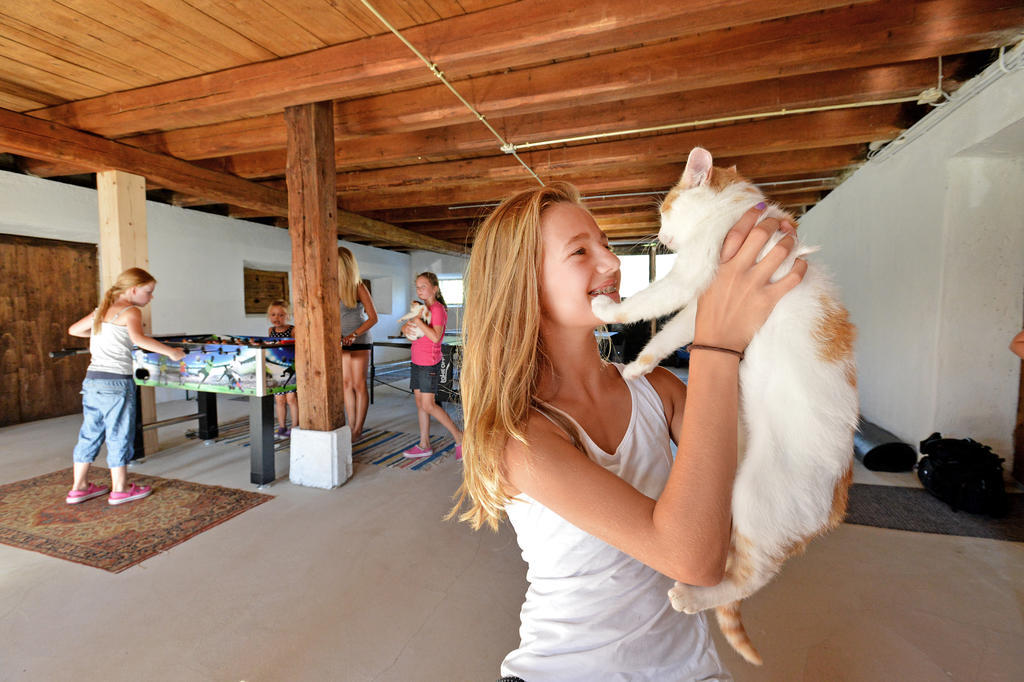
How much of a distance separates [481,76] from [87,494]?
12.7 ft

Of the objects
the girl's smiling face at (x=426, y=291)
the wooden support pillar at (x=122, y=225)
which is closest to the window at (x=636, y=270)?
the girl's smiling face at (x=426, y=291)

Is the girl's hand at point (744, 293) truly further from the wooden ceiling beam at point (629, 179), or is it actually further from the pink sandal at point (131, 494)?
the pink sandal at point (131, 494)

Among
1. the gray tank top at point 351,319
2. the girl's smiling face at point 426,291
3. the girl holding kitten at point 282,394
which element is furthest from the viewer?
the girl holding kitten at point 282,394

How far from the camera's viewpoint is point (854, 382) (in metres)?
0.91

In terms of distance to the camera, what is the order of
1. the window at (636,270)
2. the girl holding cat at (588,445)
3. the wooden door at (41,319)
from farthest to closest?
the window at (636,270) < the wooden door at (41,319) < the girl holding cat at (588,445)

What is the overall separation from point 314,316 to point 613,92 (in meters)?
2.49

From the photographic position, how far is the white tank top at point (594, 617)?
0.76 metres

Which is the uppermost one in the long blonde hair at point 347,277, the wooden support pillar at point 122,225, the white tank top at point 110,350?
the wooden support pillar at point 122,225

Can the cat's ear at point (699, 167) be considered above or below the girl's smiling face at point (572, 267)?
above

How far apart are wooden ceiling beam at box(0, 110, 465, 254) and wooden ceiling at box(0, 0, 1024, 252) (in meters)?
0.02

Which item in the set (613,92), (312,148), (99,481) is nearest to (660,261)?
(613,92)

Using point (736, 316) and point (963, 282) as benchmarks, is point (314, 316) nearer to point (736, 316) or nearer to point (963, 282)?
point (736, 316)

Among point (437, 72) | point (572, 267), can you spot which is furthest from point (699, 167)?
point (437, 72)

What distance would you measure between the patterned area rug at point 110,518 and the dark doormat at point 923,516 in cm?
396
